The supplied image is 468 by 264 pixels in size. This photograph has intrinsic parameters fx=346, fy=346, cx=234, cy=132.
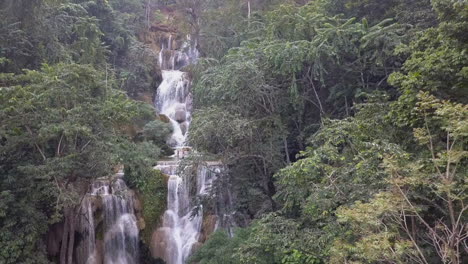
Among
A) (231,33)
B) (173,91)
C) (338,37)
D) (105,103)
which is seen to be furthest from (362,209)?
(173,91)

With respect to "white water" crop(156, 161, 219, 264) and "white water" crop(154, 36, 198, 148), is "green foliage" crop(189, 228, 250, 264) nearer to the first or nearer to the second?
"white water" crop(156, 161, 219, 264)

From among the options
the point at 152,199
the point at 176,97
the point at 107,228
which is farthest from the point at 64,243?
the point at 176,97

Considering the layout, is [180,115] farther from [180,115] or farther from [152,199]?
[152,199]

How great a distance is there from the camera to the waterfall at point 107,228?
38.5 feet

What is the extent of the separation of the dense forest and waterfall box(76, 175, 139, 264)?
0.50 metres

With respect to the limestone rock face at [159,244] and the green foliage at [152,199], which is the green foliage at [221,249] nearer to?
the limestone rock face at [159,244]

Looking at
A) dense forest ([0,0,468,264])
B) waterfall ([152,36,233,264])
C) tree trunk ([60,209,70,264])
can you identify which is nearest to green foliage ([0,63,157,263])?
dense forest ([0,0,468,264])

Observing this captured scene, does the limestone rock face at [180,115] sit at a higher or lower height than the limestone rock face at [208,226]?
higher

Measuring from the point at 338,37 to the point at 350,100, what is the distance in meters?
2.40

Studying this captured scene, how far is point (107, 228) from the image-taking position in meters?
12.1

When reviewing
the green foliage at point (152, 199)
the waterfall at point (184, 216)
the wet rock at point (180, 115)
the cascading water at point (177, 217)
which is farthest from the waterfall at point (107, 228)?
the wet rock at point (180, 115)

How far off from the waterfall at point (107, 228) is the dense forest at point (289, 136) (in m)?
0.50

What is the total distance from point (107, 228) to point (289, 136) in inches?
289

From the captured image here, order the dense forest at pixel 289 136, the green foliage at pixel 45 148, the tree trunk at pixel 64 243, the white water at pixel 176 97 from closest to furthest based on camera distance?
the dense forest at pixel 289 136, the green foliage at pixel 45 148, the tree trunk at pixel 64 243, the white water at pixel 176 97
